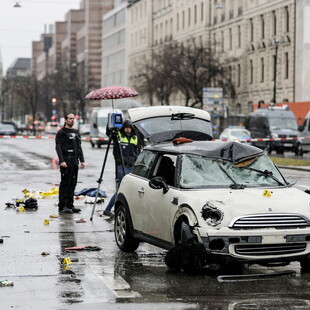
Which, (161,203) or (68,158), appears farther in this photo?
(68,158)

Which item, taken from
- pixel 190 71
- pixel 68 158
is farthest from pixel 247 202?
pixel 190 71

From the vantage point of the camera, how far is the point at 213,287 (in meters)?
9.12

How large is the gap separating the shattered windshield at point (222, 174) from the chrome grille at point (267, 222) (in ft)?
2.87

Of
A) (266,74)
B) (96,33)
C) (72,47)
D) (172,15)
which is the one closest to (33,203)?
(266,74)

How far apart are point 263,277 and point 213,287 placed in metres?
0.86

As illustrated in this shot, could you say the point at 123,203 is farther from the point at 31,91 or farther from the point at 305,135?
Answer: the point at 31,91

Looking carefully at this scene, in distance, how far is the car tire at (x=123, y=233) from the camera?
11.6 m

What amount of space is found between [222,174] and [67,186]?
679cm

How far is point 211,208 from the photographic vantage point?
9680 millimetres

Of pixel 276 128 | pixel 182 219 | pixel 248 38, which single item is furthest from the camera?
pixel 248 38

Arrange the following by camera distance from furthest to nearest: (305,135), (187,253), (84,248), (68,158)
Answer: (305,135) < (68,158) < (84,248) < (187,253)

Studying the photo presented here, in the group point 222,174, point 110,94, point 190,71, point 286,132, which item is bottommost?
point 286,132

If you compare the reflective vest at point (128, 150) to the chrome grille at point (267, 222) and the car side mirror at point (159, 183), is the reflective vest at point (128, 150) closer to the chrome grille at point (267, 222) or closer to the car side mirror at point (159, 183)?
the car side mirror at point (159, 183)

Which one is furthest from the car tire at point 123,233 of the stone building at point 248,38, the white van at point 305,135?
the stone building at point 248,38
